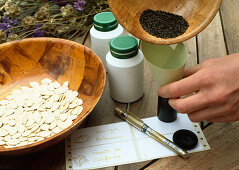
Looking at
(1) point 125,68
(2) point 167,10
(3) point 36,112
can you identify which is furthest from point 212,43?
(3) point 36,112

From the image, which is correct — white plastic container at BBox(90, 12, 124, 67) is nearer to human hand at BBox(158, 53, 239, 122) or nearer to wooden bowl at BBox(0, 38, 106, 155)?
wooden bowl at BBox(0, 38, 106, 155)

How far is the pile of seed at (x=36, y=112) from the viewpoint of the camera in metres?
0.76

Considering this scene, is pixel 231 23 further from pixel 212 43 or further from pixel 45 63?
pixel 45 63

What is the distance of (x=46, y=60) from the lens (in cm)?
99

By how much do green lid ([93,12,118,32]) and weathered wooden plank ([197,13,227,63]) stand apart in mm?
332

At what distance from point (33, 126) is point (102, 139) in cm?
18

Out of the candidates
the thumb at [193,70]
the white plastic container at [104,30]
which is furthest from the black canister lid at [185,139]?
the white plastic container at [104,30]

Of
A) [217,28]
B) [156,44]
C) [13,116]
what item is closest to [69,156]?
[13,116]

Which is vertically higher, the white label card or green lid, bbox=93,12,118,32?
green lid, bbox=93,12,118,32

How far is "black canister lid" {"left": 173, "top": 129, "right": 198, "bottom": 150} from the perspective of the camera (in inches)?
29.4

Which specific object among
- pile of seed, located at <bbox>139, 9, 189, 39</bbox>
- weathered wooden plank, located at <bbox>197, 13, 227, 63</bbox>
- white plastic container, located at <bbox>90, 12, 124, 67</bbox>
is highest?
pile of seed, located at <bbox>139, 9, 189, 39</bbox>

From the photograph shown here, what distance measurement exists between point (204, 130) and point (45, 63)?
54cm

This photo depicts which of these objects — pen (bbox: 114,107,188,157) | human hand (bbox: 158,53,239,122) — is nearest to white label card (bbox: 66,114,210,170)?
pen (bbox: 114,107,188,157)

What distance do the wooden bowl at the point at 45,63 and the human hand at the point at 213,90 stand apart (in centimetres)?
31
